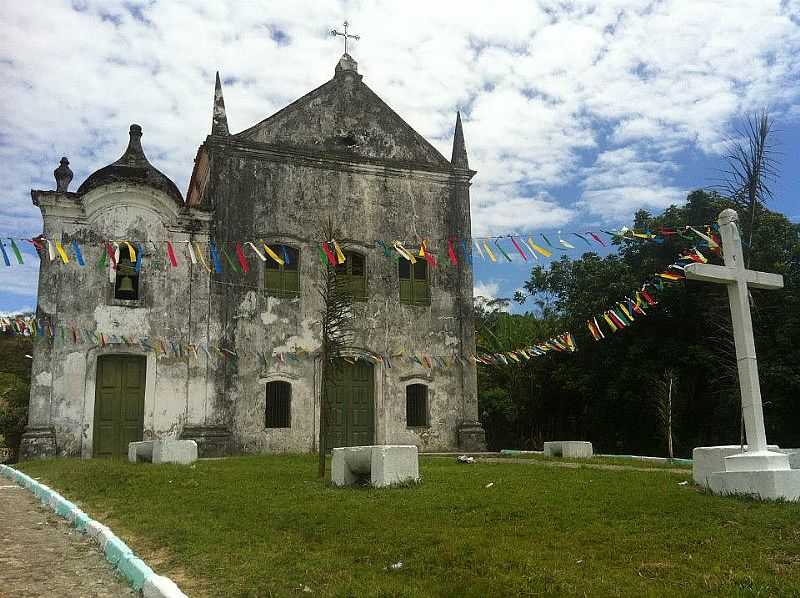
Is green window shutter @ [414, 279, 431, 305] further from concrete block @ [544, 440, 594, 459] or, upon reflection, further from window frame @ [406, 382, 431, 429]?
concrete block @ [544, 440, 594, 459]

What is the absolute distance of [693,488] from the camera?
8547 mm

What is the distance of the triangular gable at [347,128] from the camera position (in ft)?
62.2

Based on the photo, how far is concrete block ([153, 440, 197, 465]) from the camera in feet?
43.3

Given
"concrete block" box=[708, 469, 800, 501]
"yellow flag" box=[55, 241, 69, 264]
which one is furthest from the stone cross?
"yellow flag" box=[55, 241, 69, 264]

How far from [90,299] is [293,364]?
4.71 metres

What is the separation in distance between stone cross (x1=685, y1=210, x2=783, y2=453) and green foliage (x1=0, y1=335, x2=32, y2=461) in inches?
660

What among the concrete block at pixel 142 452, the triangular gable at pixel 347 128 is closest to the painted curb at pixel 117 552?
the concrete block at pixel 142 452

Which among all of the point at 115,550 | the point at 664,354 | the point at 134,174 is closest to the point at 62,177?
the point at 134,174

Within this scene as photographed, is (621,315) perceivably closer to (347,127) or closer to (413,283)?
(413,283)

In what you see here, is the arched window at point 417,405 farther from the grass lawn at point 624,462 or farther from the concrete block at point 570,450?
the concrete block at point 570,450

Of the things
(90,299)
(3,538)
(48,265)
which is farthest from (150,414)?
(3,538)

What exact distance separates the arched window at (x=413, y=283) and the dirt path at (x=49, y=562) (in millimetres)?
11311

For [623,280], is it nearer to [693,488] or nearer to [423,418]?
[423,418]

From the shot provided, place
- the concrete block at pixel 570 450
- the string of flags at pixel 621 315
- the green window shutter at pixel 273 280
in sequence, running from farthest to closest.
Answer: the green window shutter at pixel 273 280 → the concrete block at pixel 570 450 → the string of flags at pixel 621 315
